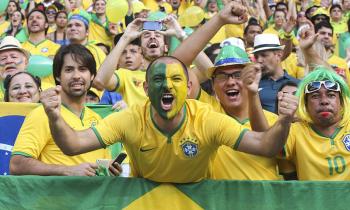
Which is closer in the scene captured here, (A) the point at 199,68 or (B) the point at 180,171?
(B) the point at 180,171

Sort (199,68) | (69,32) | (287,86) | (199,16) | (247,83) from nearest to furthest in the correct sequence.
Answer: (247,83) < (199,68) < (287,86) < (69,32) < (199,16)

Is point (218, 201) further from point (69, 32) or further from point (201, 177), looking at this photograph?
point (69, 32)

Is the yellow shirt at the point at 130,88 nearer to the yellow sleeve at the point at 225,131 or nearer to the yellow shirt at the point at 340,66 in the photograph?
the yellow shirt at the point at 340,66

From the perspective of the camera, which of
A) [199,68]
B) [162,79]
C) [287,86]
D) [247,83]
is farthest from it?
[287,86]

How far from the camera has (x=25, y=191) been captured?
4383 millimetres

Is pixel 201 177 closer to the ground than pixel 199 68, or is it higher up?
closer to the ground

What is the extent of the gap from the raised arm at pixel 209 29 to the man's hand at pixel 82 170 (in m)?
0.95

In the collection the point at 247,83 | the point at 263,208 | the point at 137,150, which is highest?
the point at 247,83

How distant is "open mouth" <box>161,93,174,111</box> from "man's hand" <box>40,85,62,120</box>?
582mm

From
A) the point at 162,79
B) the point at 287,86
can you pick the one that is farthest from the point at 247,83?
the point at 287,86

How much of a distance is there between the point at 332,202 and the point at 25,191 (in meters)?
1.81

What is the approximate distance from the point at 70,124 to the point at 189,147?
1183 millimetres

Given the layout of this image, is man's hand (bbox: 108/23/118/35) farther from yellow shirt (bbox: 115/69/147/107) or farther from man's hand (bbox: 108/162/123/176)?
man's hand (bbox: 108/162/123/176)

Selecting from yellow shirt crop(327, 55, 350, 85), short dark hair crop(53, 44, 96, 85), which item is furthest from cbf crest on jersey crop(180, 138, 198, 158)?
yellow shirt crop(327, 55, 350, 85)
